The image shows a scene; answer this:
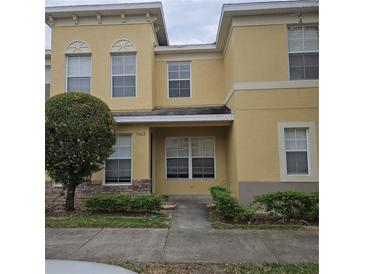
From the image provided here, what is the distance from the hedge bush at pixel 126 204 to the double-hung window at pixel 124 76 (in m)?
4.56

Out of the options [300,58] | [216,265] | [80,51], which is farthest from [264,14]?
[216,265]

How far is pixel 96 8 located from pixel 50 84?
11.6 ft

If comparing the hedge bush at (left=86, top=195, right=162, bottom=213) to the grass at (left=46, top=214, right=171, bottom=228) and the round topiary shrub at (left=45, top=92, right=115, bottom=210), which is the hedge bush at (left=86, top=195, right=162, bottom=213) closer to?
the grass at (left=46, top=214, right=171, bottom=228)

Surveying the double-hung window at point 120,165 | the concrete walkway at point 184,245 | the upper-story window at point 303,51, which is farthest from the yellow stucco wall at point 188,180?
the concrete walkway at point 184,245

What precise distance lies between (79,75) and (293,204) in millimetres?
9262

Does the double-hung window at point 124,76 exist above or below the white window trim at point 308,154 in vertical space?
above

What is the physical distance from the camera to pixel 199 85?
43.7 feet

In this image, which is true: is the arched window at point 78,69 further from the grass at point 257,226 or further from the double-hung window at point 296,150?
the double-hung window at point 296,150

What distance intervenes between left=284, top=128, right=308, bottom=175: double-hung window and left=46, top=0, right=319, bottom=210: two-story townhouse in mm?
32

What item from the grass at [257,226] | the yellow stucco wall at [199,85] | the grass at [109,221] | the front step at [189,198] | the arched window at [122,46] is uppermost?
the arched window at [122,46]

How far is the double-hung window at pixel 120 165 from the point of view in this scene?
11547 millimetres

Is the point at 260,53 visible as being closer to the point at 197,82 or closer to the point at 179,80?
the point at 197,82

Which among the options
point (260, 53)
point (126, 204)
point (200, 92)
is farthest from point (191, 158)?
point (260, 53)

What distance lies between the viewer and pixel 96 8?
11.9 meters
